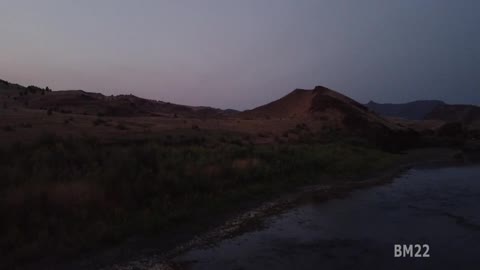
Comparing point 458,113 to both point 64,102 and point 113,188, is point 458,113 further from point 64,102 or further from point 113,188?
point 113,188

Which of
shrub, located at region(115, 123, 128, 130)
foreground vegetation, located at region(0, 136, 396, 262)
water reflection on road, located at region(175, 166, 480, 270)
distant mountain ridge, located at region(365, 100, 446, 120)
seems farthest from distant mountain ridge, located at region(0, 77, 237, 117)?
distant mountain ridge, located at region(365, 100, 446, 120)

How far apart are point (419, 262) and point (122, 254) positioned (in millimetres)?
5677

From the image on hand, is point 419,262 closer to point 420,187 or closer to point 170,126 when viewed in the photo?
point 420,187

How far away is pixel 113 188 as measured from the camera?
12.7 meters

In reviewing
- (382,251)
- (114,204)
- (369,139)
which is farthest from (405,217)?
(369,139)

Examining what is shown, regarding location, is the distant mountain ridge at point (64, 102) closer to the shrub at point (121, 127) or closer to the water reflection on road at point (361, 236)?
the shrub at point (121, 127)

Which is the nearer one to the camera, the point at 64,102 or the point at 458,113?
the point at 64,102

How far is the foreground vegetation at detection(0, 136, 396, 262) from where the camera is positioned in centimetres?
1003

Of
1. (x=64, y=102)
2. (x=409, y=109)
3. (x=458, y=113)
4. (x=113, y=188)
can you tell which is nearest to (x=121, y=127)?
(x=113, y=188)

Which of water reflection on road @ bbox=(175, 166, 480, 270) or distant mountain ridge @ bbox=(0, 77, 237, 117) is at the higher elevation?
distant mountain ridge @ bbox=(0, 77, 237, 117)

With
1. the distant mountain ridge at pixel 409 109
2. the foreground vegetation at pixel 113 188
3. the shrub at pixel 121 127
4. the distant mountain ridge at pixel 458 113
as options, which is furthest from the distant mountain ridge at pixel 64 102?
the distant mountain ridge at pixel 409 109

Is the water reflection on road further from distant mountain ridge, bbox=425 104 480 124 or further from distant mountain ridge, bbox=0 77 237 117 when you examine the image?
distant mountain ridge, bbox=425 104 480 124

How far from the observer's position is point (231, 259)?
30.6 ft

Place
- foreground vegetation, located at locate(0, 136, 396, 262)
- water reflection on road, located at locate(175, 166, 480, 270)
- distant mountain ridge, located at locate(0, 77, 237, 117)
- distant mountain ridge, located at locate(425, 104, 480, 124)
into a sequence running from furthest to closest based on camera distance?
distant mountain ridge, located at locate(425, 104, 480, 124) → distant mountain ridge, located at locate(0, 77, 237, 117) → foreground vegetation, located at locate(0, 136, 396, 262) → water reflection on road, located at locate(175, 166, 480, 270)
